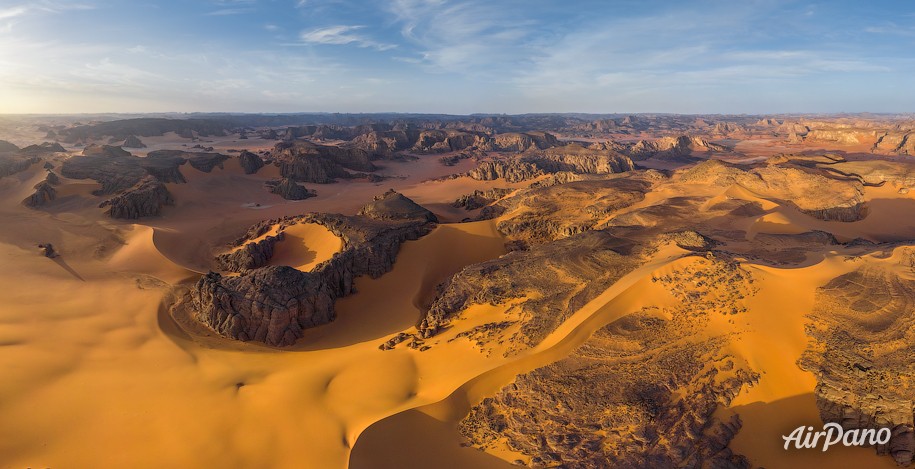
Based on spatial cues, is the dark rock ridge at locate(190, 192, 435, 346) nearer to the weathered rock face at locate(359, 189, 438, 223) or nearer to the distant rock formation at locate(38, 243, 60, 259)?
→ the weathered rock face at locate(359, 189, 438, 223)

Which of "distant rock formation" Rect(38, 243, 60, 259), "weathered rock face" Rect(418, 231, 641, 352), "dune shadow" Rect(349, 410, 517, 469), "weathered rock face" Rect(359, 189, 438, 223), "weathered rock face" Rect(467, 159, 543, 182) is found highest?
"weathered rock face" Rect(467, 159, 543, 182)

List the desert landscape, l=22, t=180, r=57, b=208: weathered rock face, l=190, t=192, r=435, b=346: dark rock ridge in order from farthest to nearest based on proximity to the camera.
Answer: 1. l=22, t=180, r=57, b=208: weathered rock face
2. l=190, t=192, r=435, b=346: dark rock ridge
3. the desert landscape

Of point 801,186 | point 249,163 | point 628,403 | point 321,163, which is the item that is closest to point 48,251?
point 628,403

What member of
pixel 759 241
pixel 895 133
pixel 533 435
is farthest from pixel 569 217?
pixel 895 133

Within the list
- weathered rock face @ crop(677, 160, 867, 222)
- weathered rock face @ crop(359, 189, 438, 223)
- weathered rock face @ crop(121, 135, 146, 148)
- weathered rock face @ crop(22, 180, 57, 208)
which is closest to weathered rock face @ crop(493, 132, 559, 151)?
weathered rock face @ crop(677, 160, 867, 222)

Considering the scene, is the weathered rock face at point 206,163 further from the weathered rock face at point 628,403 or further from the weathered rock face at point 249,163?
the weathered rock face at point 628,403

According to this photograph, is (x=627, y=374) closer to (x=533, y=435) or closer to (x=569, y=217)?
(x=533, y=435)

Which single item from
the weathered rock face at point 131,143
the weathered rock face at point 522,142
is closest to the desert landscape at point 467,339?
the weathered rock face at point 522,142
